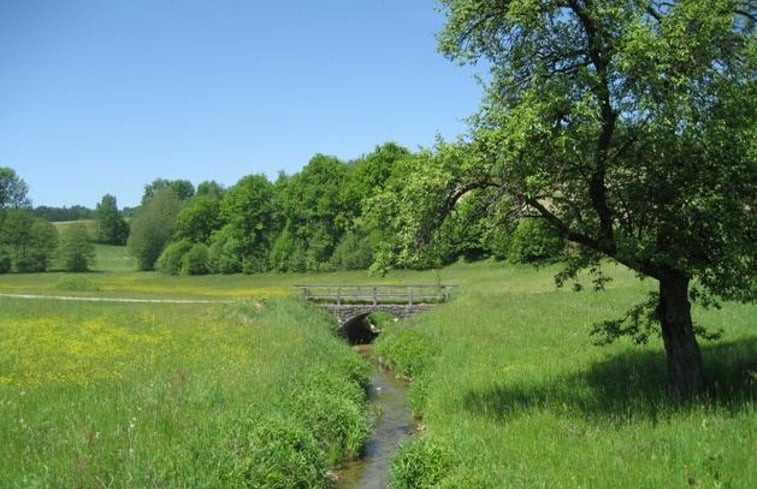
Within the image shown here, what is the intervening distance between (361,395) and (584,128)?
11.9 meters

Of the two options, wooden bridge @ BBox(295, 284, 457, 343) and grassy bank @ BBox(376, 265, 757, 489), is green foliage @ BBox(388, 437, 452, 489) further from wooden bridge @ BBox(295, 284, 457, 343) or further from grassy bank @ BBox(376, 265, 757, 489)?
wooden bridge @ BBox(295, 284, 457, 343)

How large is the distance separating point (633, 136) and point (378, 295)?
126 ft

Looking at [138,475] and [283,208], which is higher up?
[283,208]

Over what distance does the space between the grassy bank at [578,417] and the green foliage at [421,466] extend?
0.08 ft

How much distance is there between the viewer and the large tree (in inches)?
428

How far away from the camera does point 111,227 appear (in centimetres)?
18012

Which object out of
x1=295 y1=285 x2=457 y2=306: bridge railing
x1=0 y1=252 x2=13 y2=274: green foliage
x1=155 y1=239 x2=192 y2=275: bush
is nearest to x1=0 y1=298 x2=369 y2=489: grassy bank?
x1=295 y1=285 x2=457 y2=306: bridge railing

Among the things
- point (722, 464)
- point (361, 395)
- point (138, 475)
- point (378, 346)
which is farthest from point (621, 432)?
point (378, 346)

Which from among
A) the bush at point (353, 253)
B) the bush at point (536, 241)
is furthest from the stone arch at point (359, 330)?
the bush at point (353, 253)

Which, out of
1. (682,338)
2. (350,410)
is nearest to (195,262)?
(350,410)

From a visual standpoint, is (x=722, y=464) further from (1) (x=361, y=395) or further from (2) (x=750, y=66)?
(1) (x=361, y=395)

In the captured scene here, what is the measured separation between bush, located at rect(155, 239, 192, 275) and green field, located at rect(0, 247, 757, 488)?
87.6 meters

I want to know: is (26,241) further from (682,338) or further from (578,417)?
(682,338)

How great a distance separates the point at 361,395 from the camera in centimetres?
2045
